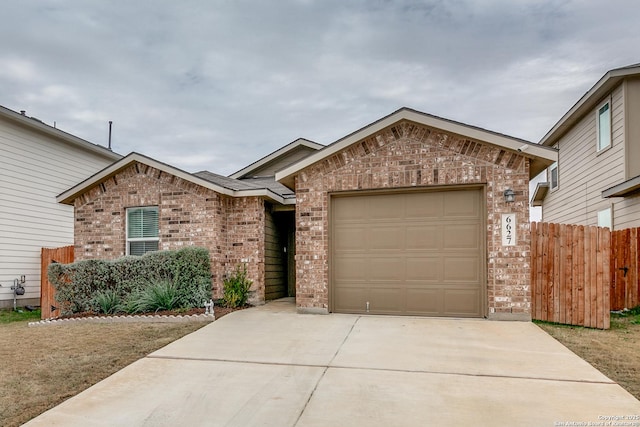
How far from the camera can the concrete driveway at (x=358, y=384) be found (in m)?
3.94

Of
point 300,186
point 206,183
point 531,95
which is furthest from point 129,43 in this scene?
point 531,95

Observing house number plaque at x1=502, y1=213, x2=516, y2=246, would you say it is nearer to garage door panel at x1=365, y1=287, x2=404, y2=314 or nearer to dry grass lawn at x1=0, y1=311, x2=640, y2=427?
dry grass lawn at x1=0, y1=311, x2=640, y2=427

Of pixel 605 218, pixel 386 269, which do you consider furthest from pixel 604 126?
pixel 386 269

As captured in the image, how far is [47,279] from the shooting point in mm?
11766

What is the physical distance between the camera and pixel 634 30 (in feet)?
39.2

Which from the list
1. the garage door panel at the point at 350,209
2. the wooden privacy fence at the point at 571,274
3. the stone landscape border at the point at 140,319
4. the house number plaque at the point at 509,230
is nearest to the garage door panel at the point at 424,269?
the house number plaque at the point at 509,230

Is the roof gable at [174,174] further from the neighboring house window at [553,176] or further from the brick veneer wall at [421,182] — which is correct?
the neighboring house window at [553,176]

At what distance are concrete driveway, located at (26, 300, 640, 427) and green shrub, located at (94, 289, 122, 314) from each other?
338 centimetres

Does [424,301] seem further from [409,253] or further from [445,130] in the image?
[445,130]

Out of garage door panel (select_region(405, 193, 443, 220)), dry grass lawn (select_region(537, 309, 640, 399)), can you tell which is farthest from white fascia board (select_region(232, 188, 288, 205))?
dry grass lawn (select_region(537, 309, 640, 399))

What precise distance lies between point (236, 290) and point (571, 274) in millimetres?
6867

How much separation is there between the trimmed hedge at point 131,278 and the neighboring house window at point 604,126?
10.9m

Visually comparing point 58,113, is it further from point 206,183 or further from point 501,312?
point 501,312

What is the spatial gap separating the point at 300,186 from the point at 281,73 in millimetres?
7310
